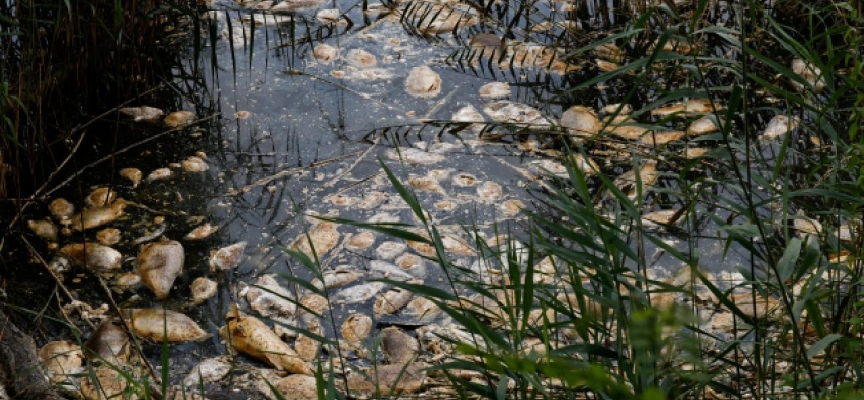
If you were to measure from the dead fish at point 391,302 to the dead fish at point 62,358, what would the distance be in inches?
19.9

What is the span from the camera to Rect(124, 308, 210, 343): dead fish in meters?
1.76

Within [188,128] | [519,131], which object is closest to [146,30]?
[188,128]

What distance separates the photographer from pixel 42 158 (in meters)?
2.11

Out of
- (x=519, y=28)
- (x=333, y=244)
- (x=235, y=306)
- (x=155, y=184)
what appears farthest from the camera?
(x=519, y=28)

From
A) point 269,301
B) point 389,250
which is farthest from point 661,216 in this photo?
point 269,301

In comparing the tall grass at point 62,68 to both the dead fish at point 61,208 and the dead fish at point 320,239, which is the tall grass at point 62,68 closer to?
the dead fish at point 61,208

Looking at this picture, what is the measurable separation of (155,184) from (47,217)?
23 centimetres

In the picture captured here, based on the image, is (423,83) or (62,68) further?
(423,83)

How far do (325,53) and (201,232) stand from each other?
77 centimetres

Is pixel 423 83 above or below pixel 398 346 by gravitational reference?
above

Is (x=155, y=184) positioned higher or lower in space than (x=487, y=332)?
lower

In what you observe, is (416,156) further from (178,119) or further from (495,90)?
(178,119)

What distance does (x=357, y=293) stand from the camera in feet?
6.20

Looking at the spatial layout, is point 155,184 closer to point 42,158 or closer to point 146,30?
point 42,158
